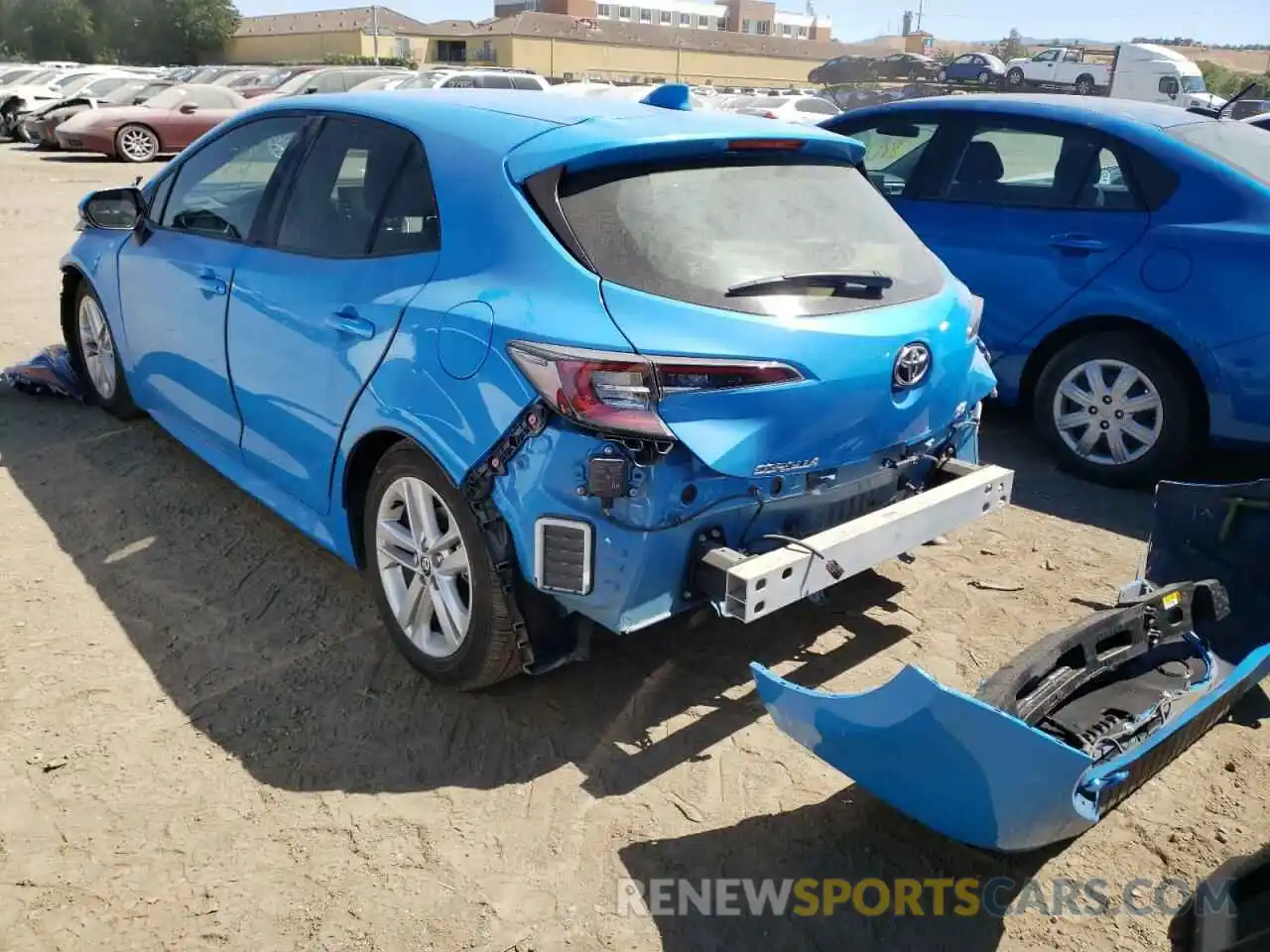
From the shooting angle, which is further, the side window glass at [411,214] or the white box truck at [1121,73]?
the white box truck at [1121,73]

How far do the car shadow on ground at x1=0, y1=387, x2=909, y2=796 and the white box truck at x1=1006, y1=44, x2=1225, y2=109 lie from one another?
2974cm

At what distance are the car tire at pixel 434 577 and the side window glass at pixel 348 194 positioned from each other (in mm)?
750

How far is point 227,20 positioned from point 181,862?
7732 centimetres

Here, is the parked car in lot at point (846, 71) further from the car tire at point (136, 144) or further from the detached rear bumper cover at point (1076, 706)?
the detached rear bumper cover at point (1076, 706)

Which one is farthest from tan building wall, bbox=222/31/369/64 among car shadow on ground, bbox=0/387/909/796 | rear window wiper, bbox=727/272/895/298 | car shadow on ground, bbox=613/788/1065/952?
car shadow on ground, bbox=613/788/1065/952

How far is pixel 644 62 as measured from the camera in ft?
238

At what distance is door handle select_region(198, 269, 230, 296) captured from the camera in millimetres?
3951

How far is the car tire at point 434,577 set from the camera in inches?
117

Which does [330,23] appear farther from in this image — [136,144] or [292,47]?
[136,144]

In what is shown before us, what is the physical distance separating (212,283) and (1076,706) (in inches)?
130

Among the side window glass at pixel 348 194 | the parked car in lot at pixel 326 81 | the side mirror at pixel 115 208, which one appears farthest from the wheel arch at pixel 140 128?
the side window glass at pixel 348 194

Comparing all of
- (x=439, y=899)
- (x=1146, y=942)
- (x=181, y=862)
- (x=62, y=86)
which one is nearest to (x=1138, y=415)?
(x=1146, y=942)

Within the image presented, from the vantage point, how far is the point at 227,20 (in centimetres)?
6900

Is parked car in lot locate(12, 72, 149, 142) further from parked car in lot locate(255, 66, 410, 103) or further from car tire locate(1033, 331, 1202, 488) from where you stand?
car tire locate(1033, 331, 1202, 488)
